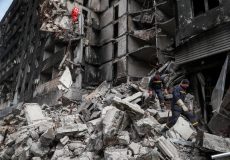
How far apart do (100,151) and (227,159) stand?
159 inches

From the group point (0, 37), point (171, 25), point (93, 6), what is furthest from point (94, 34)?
point (0, 37)

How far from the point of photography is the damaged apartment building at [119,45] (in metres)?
11.9

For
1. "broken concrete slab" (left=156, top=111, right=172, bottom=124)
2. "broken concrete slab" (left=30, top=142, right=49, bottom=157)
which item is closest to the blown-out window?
"broken concrete slab" (left=156, top=111, right=172, bottom=124)

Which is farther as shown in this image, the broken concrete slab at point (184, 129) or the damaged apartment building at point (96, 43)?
the damaged apartment building at point (96, 43)

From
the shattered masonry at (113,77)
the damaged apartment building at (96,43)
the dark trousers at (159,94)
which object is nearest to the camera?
the shattered masonry at (113,77)

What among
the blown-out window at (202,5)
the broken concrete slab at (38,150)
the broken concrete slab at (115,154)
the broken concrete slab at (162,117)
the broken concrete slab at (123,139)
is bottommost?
the broken concrete slab at (38,150)

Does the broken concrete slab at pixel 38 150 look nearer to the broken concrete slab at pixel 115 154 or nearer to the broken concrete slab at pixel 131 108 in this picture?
the broken concrete slab at pixel 115 154

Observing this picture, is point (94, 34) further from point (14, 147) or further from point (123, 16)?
point (14, 147)

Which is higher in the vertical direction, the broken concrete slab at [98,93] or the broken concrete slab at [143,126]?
the broken concrete slab at [98,93]

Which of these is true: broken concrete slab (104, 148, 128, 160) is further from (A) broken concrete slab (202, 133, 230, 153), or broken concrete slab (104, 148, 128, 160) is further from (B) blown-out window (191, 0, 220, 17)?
(B) blown-out window (191, 0, 220, 17)

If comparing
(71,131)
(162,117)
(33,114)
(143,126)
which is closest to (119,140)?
(143,126)

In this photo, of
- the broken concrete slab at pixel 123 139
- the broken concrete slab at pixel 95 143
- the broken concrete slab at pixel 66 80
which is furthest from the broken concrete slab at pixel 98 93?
the broken concrete slab at pixel 123 139

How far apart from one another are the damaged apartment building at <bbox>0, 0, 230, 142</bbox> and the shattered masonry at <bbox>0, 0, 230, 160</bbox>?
5 centimetres

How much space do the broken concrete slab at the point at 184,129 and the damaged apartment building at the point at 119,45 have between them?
3064mm
